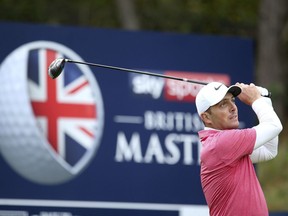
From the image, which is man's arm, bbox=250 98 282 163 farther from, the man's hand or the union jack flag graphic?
the union jack flag graphic

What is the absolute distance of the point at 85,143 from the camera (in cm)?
823

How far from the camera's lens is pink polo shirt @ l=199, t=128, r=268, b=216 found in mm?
5727

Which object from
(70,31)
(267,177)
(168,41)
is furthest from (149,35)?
(267,177)

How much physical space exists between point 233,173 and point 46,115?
2.69m

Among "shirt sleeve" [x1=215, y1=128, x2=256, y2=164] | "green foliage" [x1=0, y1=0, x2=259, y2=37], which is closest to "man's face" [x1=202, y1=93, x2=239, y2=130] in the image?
"shirt sleeve" [x1=215, y1=128, x2=256, y2=164]

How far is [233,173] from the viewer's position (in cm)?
576

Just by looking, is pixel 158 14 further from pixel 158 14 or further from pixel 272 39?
pixel 272 39

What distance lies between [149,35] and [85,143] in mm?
1087

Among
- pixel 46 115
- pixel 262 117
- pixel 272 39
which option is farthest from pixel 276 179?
pixel 262 117

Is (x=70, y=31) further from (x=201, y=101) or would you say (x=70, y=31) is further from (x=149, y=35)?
(x=201, y=101)

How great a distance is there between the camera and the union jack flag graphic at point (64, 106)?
26.5ft

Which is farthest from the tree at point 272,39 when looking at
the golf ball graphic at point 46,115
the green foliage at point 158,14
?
the golf ball graphic at point 46,115

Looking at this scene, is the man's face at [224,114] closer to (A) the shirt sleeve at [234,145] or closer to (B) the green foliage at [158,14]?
(A) the shirt sleeve at [234,145]

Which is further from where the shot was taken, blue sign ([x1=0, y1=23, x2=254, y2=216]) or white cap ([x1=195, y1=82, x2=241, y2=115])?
blue sign ([x1=0, y1=23, x2=254, y2=216])
